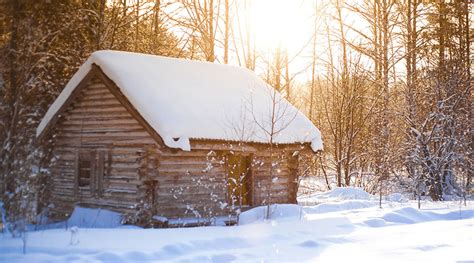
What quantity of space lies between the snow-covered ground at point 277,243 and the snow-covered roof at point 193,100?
3261 mm

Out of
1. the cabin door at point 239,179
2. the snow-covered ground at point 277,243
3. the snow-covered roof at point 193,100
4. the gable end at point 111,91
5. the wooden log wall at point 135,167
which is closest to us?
the snow-covered ground at point 277,243

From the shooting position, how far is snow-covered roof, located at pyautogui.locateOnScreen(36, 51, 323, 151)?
509 inches

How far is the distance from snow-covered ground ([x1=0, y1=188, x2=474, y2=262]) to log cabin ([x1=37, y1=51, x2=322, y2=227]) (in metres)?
2.40

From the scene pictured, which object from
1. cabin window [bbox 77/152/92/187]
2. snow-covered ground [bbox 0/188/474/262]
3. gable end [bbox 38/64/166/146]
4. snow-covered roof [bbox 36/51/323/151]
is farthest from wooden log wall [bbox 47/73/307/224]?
snow-covered ground [bbox 0/188/474/262]

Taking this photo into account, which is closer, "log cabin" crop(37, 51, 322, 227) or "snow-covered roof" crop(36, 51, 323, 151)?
"snow-covered roof" crop(36, 51, 323, 151)

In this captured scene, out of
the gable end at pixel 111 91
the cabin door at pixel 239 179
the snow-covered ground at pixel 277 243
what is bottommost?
the snow-covered ground at pixel 277 243

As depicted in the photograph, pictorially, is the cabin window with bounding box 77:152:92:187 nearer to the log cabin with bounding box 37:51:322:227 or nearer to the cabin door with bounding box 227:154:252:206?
the log cabin with bounding box 37:51:322:227

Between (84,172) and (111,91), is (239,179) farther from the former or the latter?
(84,172)

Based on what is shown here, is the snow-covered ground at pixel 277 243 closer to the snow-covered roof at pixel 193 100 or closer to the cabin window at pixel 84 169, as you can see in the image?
the snow-covered roof at pixel 193 100

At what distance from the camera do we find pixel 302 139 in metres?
15.6

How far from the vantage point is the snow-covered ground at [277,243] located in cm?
779

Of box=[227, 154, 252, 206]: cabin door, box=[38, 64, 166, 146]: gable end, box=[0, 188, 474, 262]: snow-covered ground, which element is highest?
box=[38, 64, 166, 146]: gable end

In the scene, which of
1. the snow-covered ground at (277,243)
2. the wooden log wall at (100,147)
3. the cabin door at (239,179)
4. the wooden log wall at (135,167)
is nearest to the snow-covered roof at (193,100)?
the wooden log wall at (135,167)

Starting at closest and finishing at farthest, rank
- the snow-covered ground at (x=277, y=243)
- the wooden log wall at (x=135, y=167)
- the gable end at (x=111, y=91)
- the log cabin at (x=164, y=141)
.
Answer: the snow-covered ground at (x=277, y=243), the gable end at (x=111, y=91), the log cabin at (x=164, y=141), the wooden log wall at (x=135, y=167)
